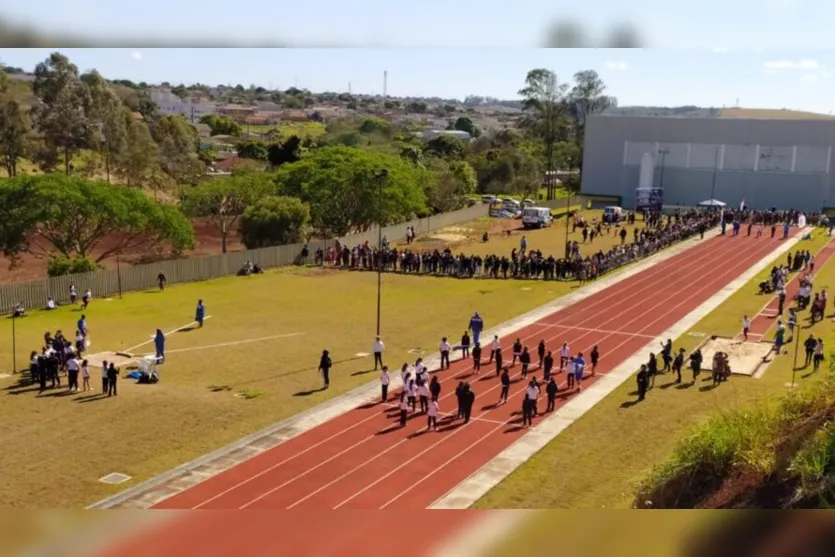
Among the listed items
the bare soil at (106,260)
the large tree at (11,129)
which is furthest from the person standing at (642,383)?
the large tree at (11,129)

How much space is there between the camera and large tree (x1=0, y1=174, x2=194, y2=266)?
34094 millimetres

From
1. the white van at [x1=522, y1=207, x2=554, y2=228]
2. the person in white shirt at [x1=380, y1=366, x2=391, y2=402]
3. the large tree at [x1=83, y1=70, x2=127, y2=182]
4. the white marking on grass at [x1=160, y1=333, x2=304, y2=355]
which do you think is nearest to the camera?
the person in white shirt at [x1=380, y1=366, x2=391, y2=402]

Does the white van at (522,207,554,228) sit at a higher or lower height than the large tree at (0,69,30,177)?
lower

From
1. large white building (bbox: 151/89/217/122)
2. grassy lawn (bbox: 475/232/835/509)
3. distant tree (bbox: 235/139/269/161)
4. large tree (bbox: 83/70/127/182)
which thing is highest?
large white building (bbox: 151/89/217/122)

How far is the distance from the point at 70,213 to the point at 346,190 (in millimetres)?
15376

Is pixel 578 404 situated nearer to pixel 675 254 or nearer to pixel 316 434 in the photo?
pixel 316 434

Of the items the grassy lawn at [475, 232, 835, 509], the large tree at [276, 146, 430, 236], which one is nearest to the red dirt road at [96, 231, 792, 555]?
the grassy lawn at [475, 232, 835, 509]

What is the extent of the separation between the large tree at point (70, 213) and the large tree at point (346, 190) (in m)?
10.1

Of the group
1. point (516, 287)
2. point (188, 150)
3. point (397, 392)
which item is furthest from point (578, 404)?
point (188, 150)

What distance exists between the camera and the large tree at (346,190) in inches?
1804

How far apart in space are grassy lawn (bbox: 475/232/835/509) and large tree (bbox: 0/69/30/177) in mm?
54298

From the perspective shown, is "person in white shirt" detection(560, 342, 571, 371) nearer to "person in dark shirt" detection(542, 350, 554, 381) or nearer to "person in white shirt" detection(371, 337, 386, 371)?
"person in dark shirt" detection(542, 350, 554, 381)

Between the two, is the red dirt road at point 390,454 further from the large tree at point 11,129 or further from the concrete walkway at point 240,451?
the large tree at point 11,129

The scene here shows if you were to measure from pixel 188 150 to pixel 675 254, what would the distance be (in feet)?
151
